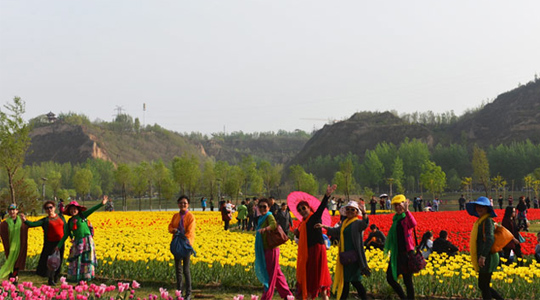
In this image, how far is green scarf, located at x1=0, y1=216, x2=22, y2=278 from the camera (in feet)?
33.8

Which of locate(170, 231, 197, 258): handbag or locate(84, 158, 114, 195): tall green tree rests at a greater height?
locate(84, 158, 114, 195): tall green tree

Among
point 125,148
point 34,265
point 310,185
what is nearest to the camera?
point 34,265

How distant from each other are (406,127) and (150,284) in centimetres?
15902

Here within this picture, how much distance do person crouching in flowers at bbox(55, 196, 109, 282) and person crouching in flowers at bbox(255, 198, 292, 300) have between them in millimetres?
3400

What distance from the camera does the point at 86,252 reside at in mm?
10117

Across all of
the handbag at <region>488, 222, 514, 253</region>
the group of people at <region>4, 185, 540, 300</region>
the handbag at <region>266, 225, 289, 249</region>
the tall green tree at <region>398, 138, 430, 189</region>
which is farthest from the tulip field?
the tall green tree at <region>398, 138, 430, 189</region>

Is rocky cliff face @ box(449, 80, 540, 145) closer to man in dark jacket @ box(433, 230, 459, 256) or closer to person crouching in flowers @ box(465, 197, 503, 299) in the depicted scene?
man in dark jacket @ box(433, 230, 459, 256)

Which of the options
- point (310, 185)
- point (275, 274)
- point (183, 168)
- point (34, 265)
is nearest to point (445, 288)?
point (275, 274)

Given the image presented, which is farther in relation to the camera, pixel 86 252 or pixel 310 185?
pixel 310 185

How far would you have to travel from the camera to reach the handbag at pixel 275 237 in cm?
806

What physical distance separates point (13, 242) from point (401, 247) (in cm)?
757

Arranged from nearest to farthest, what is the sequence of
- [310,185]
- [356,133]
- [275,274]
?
[275,274] → [310,185] → [356,133]

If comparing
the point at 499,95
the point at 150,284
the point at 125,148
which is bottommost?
the point at 150,284

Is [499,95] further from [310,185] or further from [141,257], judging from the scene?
[141,257]
